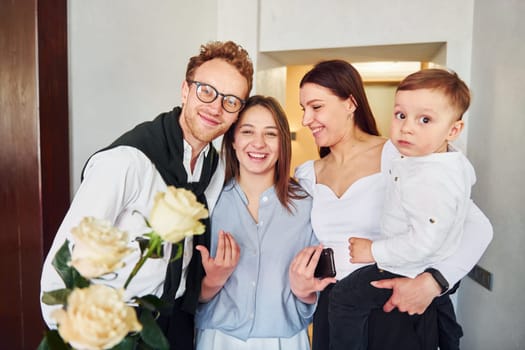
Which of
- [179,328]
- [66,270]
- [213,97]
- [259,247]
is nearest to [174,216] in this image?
[66,270]

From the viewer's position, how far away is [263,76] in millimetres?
3449

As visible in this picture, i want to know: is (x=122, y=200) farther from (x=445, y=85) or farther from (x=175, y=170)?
(x=445, y=85)

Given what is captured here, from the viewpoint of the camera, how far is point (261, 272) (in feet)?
5.19

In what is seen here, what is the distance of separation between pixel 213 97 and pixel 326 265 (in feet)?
2.40

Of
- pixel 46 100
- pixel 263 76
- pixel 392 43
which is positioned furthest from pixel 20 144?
pixel 392 43

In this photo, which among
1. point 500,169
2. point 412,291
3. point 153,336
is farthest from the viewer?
point 500,169

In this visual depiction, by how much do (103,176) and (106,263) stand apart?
0.75 m

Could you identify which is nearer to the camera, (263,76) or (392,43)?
(392,43)

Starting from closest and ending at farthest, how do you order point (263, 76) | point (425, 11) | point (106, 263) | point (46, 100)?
point (106, 263), point (46, 100), point (425, 11), point (263, 76)

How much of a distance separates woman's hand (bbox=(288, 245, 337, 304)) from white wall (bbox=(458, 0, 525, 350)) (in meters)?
0.94

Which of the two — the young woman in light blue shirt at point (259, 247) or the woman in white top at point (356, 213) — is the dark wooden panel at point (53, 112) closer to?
the young woman in light blue shirt at point (259, 247)

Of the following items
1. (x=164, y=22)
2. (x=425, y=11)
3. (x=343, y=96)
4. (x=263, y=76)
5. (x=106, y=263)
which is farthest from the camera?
(x=263, y=76)

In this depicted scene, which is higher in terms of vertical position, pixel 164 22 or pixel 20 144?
pixel 164 22

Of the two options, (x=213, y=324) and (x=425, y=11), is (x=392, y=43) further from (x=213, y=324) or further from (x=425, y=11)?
(x=213, y=324)
